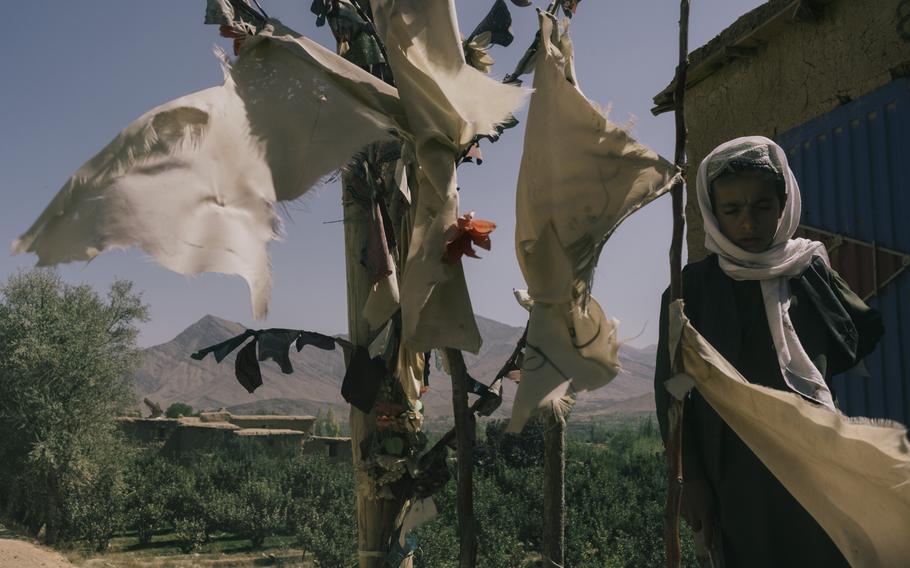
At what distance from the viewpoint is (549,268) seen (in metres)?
0.97

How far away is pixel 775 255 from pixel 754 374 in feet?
0.83

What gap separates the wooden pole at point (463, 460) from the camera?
99 cm

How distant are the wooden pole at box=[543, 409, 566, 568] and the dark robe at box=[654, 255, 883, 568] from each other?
0.33 meters

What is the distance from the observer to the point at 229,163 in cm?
93

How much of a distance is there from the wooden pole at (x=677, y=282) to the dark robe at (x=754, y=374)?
49cm

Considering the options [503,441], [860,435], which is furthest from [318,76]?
[503,441]

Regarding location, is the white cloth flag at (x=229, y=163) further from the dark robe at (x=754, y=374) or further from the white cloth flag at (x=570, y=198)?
the dark robe at (x=754, y=374)

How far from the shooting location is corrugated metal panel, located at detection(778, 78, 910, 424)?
116 inches

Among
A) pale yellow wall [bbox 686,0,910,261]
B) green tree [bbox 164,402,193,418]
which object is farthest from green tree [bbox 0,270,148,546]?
pale yellow wall [bbox 686,0,910,261]

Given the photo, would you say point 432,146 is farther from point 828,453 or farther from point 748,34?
point 748,34

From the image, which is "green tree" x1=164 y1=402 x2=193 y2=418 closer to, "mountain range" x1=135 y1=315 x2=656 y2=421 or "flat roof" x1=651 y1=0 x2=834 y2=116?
"flat roof" x1=651 y1=0 x2=834 y2=116

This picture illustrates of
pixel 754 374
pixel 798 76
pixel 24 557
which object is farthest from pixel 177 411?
pixel 754 374

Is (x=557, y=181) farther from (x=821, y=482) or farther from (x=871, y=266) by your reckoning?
(x=871, y=266)

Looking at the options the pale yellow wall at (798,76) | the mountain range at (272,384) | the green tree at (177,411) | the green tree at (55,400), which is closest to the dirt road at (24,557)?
the green tree at (55,400)
